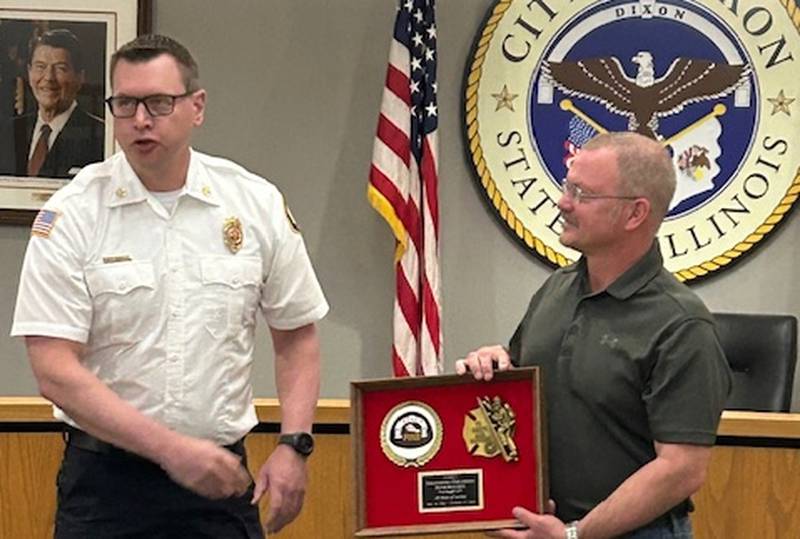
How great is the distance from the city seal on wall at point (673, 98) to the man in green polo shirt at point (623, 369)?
271 cm

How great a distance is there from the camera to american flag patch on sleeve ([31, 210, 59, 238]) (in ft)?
7.70

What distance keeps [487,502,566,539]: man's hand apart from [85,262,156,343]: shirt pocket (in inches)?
29.2

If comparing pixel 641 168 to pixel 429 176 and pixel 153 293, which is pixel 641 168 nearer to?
pixel 153 293

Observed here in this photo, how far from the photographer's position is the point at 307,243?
16.9ft

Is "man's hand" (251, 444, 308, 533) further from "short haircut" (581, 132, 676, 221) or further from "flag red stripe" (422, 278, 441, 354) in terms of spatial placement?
"flag red stripe" (422, 278, 441, 354)

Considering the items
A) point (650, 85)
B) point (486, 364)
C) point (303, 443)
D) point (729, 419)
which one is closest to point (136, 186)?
point (303, 443)

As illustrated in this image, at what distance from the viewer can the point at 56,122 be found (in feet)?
16.6

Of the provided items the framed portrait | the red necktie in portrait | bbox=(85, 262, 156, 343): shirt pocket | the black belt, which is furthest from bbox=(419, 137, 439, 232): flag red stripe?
bbox=(85, 262, 156, 343): shirt pocket

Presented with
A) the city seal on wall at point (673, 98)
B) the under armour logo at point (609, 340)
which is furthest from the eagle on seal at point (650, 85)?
the under armour logo at point (609, 340)

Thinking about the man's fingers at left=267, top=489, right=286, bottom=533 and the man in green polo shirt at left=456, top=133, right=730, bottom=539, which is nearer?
the man in green polo shirt at left=456, top=133, right=730, bottom=539

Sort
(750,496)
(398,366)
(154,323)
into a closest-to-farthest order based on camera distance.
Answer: (154,323) < (750,496) < (398,366)

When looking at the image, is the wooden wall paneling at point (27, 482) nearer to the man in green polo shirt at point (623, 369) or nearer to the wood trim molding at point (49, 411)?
the wood trim molding at point (49, 411)

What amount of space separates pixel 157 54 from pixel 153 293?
0.43 meters

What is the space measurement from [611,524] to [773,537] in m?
1.13
